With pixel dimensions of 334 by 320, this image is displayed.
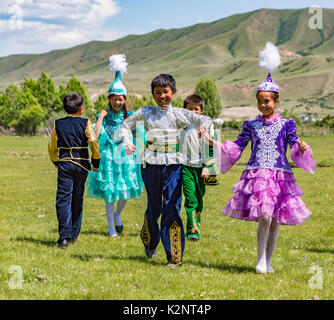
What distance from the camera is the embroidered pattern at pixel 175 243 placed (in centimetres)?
711

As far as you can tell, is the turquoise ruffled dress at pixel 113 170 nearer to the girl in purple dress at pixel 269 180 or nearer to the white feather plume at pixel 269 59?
the girl in purple dress at pixel 269 180

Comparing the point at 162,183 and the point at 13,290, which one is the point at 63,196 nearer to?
the point at 162,183

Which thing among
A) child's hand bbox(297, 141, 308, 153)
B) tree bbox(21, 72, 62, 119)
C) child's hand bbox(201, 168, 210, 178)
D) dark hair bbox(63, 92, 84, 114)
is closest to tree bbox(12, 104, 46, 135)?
tree bbox(21, 72, 62, 119)

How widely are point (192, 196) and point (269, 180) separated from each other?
3.02 m

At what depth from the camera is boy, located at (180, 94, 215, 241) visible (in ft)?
30.6

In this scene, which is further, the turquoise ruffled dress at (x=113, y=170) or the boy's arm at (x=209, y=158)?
the boy's arm at (x=209, y=158)

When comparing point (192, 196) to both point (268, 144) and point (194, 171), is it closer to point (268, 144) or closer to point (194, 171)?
point (194, 171)

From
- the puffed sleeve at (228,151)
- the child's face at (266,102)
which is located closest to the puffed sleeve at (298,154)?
the child's face at (266,102)

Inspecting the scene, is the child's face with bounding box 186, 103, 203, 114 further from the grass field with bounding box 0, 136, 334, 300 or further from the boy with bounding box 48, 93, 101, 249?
the grass field with bounding box 0, 136, 334, 300

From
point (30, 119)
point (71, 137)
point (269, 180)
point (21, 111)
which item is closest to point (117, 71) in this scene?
point (71, 137)

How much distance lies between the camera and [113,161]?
9344mm

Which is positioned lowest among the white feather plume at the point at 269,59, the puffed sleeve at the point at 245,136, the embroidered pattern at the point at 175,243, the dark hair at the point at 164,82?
the embroidered pattern at the point at 175,243

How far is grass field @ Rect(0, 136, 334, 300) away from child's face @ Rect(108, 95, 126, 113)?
101 inches
